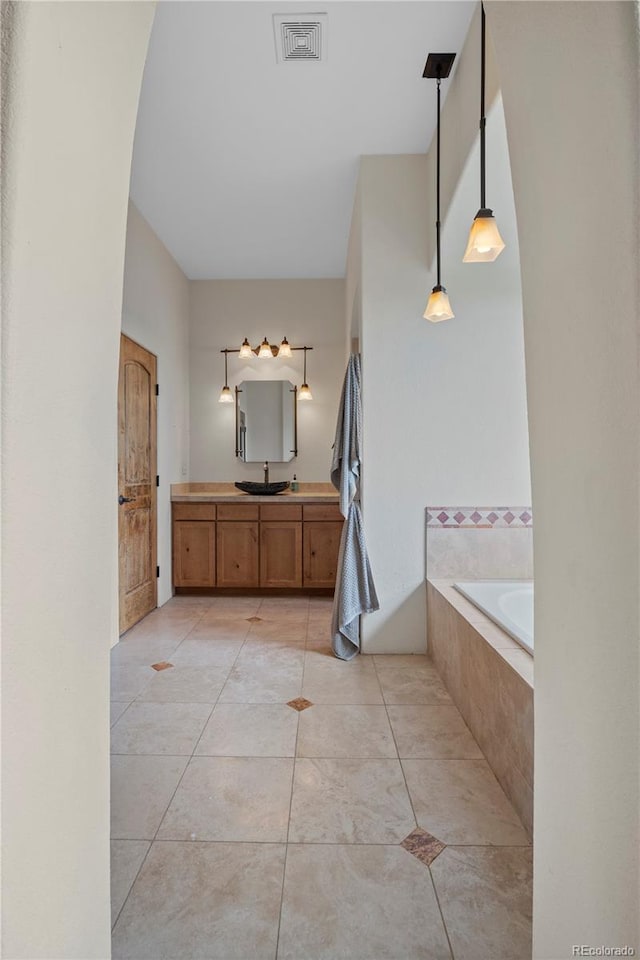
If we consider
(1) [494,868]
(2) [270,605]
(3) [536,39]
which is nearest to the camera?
(3) [536,39]

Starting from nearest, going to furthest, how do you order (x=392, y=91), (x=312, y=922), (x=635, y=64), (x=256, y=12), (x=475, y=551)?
(x=635, y=64), (x=312, y=922), (x=256, y=12), (x=392, y=91), (x=475, y=551)

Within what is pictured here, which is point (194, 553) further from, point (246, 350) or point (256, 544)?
point (246, 350)

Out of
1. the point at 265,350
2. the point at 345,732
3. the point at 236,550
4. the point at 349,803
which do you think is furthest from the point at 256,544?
the point at 349,803

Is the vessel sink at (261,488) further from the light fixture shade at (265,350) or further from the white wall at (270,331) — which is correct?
the light fixture shade at (265,350)

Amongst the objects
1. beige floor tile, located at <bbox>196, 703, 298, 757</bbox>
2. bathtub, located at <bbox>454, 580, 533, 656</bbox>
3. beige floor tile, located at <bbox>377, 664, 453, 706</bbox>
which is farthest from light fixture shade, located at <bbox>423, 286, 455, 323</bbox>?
beige floor tile, located at <bbox>196, 703, 298, 757</bbox>

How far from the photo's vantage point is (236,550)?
414 centimetres

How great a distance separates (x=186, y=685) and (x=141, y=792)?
0.83 metres

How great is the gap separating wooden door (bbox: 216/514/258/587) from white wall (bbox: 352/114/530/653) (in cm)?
157

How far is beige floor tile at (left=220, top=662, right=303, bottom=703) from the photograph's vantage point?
7.50ft

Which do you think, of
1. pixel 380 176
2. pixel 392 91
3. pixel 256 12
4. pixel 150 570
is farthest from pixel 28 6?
pixel 150 570

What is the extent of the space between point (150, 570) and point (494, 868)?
3.01 meters

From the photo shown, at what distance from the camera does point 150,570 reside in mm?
3713

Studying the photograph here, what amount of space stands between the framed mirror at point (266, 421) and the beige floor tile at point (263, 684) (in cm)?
239

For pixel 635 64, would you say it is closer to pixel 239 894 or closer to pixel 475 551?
pixel 239 894
